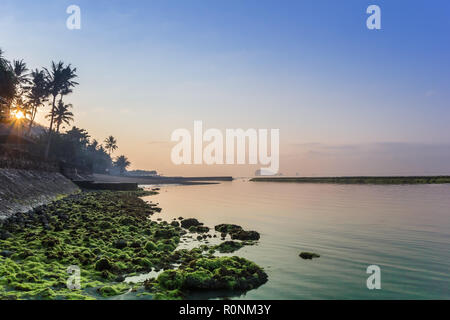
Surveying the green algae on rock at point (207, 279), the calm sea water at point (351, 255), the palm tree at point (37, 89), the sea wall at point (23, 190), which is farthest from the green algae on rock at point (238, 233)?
the palm tree at point (37, 89)

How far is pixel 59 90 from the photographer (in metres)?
67.8

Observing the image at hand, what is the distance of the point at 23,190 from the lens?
27.6m

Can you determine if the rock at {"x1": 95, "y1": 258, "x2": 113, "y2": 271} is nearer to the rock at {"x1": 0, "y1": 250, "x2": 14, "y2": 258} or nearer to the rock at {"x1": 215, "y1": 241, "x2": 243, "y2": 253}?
the rock at {"x1": 0, "y1": 250, "x2": 14, "y2": 258}

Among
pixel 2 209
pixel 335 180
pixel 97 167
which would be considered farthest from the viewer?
pixel 97 167

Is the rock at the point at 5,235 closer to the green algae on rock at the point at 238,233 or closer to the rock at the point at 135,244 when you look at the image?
the rock at the point at 135,244

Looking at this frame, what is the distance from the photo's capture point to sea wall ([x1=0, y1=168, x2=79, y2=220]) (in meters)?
22.4

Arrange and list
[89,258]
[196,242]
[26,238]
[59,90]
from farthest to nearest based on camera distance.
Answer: [59,90] < [196,242] < [26,238] < [89,258]

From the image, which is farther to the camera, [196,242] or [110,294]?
[196,242]

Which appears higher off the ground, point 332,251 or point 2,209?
point 2,209

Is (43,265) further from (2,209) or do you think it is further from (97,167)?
(97,167)

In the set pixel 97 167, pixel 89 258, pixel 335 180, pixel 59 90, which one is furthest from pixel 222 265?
pixel 97 167

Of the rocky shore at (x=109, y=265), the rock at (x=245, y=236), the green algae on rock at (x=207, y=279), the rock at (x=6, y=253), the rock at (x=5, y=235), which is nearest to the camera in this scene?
the rocky shore at (x=109, y=265)

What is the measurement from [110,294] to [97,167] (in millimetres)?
145989

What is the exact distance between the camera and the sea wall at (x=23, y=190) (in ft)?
73.4
